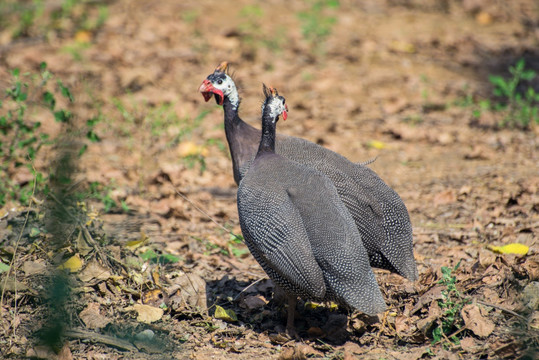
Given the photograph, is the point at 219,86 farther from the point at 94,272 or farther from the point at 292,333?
the point at 292,333

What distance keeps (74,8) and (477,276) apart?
7.58 meters

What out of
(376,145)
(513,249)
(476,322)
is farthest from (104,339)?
(376,145)

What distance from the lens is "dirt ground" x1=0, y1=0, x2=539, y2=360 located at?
10.8ft

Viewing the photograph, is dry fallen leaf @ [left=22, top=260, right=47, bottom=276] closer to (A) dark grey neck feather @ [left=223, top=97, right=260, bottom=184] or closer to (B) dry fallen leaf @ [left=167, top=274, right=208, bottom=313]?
(B) dry fallen leaf @ [left=167, top=274, right=208, bottom=313]

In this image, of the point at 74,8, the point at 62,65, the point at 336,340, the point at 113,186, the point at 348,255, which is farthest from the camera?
the point at 74,8

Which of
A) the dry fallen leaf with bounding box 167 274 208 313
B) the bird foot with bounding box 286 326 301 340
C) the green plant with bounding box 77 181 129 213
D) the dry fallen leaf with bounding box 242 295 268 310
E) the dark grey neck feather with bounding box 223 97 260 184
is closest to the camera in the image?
the bird foot with bounding box 286 326 301 340

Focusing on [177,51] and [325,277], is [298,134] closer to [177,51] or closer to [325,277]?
[177,51]

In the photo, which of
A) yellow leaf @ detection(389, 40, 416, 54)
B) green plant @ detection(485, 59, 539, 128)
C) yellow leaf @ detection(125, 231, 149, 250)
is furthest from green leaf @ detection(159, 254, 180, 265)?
yellow leaf @ detection(389, 40, 416, 54)

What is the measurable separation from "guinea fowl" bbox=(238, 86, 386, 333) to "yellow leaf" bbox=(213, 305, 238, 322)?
0.40 m

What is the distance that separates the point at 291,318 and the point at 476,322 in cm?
98

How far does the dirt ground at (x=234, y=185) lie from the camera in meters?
3.29

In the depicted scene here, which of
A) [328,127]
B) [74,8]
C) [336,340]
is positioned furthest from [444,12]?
[336,340]

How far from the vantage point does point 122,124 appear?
6.62 metres

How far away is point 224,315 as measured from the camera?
3.61m
